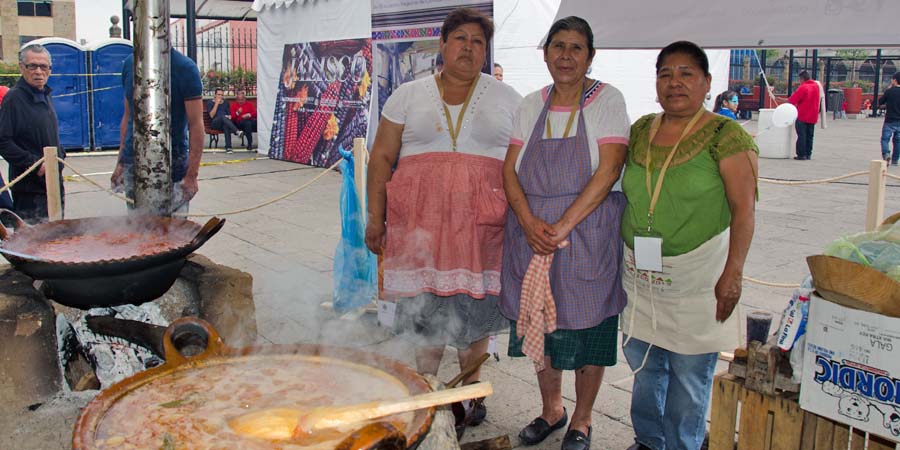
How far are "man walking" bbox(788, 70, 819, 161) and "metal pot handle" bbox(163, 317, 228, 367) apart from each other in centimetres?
1390

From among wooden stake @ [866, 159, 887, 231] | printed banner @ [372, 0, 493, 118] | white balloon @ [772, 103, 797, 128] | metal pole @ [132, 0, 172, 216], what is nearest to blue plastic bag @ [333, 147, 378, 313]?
printed banner @ [372, 0, 493, 118]

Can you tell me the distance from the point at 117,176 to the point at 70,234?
3.60ft

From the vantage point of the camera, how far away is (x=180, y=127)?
439cm

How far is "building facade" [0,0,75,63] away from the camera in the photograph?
37.8 meters

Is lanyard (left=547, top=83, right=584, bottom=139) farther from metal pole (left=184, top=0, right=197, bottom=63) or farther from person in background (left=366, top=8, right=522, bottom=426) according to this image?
metal pole (left=184, top=0, right=197, bottom=63)

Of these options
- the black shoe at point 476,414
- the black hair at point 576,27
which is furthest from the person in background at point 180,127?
the black hair at point 576,27

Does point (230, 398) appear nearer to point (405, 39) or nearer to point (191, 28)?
point (405, 39)

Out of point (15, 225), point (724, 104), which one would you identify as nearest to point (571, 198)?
point (15, 225)

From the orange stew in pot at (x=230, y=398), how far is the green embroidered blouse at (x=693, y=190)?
1.26 meters

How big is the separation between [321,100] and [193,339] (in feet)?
32.9

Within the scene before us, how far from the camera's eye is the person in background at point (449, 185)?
3.12 metres

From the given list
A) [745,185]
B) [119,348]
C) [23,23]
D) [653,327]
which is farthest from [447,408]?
[23,23]

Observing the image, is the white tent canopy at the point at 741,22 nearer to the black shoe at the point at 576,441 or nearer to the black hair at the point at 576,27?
the black hair at the point at 576,27

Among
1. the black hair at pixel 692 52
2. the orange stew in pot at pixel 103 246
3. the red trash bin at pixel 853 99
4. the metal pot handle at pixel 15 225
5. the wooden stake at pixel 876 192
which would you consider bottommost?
the orange stew in pot at pixel 103 246
